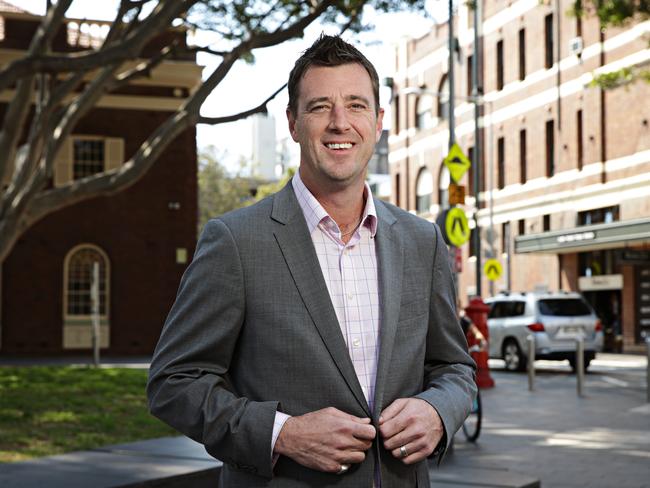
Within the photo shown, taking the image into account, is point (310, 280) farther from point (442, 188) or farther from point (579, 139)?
point (442, 188)

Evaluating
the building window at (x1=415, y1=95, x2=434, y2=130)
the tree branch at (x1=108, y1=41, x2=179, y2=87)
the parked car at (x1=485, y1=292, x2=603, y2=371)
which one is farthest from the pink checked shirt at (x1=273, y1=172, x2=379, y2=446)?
the building window at (x1=415, y1=95, x2=434, y2=130)

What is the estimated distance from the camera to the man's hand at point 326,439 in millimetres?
2533

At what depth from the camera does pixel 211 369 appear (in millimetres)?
2688

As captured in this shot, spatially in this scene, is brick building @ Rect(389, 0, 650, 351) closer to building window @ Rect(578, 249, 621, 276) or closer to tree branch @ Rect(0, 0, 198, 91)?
building window @ Rect(578, 249, 621, 276)

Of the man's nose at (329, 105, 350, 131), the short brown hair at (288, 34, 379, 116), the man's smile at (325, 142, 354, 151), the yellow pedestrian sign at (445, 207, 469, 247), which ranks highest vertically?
the yellow pedestrian sign at (445, 207, 469, 247)

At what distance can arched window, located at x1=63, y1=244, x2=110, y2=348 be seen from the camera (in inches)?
1122

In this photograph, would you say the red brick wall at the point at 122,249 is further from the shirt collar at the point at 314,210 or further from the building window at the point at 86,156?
the shirt collar at the point at 314,210

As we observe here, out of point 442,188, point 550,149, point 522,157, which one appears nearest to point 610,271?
point 550,149

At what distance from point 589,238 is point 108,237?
15177 mm

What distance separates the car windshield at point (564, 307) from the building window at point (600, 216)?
39.1 ft

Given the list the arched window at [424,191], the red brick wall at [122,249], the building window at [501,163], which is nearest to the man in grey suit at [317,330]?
the red brick wall at [122,249]

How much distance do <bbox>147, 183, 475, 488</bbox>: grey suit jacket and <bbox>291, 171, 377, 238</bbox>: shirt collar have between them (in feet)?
0.10

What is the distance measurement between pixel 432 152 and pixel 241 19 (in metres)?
35.2

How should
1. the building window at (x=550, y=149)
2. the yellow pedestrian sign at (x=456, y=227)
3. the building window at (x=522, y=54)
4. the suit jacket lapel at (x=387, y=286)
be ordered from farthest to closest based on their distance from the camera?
the building window at (x=522, y=54)
the building window at (x=550, y=149)
the yellow pedestrian sign at (x=456, y=227)
the suit jacket lapel at (x=387, y=286)
